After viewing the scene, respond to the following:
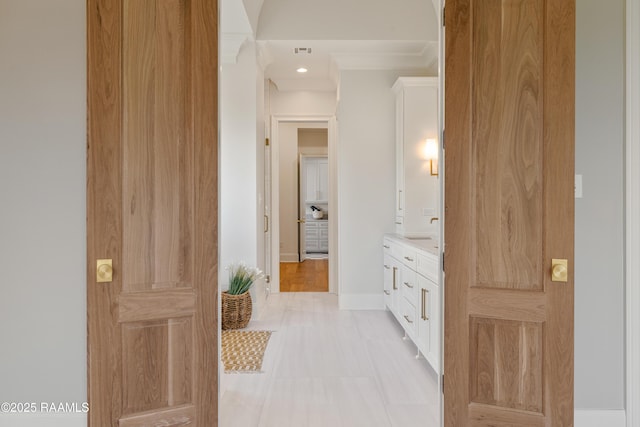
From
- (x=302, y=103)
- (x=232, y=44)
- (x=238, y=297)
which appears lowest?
(x=238, y=297)

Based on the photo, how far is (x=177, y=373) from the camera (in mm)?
1774

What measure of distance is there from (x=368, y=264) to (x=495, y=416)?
297cm

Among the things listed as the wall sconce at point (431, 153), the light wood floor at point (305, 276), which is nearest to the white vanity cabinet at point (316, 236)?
the light wood floor at point (305, 276)

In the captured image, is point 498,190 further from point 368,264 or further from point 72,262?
point 368,264

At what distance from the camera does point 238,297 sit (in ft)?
13.1

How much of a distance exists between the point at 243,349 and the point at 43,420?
5.48ft

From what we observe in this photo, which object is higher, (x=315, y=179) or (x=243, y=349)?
(x=315, y=179)

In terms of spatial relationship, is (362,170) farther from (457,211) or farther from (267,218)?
(457,211)

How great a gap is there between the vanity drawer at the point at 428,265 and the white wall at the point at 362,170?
5.13 ft

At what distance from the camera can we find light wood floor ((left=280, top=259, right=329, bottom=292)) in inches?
239

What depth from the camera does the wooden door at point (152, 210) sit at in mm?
1690

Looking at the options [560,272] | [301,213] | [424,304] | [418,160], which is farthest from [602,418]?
[301,213]

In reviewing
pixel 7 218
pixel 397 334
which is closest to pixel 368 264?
pixel 397 334

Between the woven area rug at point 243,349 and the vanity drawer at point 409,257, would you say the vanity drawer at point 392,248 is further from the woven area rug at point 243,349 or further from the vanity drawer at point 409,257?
the woven area rug at point 243,349
